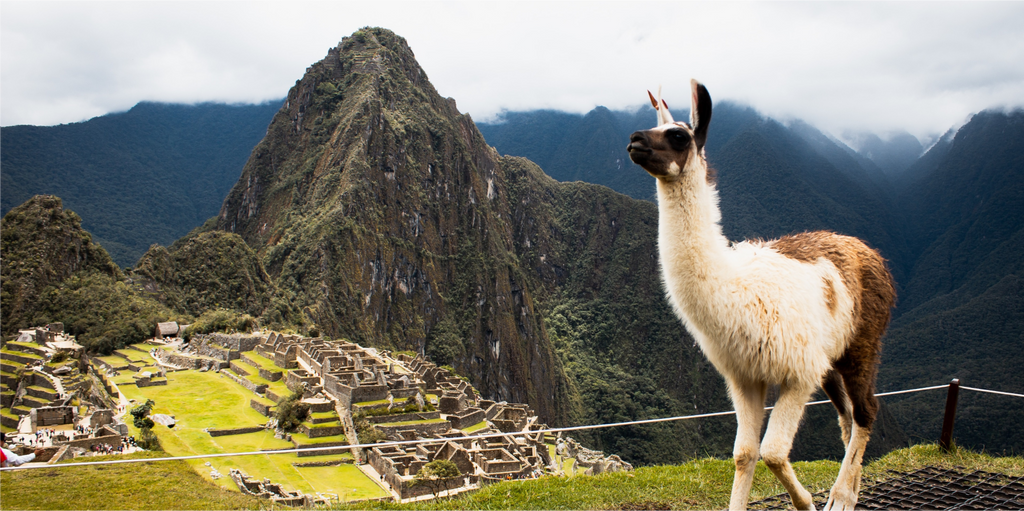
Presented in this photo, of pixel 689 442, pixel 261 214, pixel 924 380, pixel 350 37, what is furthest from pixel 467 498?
pixel 350 37

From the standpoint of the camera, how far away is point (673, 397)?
270 ft

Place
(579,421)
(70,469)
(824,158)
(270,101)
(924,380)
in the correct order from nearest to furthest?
(70,469)
(924,380)
(579,421)
(824,158)
(270,101)

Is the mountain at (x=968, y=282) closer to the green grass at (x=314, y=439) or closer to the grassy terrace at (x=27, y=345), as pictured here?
the green grass at (x=314, y=439)

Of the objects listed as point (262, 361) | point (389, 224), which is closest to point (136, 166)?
point (389, 224)

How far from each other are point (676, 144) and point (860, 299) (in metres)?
1.27

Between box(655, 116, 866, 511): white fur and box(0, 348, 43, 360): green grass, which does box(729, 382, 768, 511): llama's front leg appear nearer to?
box(655, 116, 866, 511): white fur

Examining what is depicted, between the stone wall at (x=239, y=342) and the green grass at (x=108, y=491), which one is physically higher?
the green grass at (x=108, y=491)

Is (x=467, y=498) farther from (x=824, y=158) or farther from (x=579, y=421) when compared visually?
(x=824, y=158)

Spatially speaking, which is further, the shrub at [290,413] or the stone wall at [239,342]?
the stone wall at [239,342]

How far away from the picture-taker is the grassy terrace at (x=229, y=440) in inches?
519

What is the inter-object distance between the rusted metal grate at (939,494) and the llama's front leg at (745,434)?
75cm

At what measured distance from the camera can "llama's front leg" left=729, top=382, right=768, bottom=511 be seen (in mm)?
2605

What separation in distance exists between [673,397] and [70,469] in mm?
83276

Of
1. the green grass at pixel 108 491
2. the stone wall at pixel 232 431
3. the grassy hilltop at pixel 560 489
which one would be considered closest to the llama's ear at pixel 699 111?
the grassy hilltop at pixel 560 489
